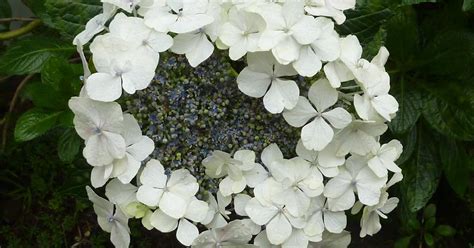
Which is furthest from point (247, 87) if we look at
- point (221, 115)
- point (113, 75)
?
point (113, 75)

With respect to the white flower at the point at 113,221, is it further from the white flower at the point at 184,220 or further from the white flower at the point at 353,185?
the white flower at the point at 353,185

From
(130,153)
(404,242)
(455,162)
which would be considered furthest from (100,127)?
(404,242)

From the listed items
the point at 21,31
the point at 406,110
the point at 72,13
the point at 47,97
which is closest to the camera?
the point at 72,13

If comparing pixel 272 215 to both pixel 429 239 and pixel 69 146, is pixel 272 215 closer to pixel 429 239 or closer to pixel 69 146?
pixel 69 146

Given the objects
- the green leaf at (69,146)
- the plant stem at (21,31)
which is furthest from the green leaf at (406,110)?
the plant stem at (21,31)

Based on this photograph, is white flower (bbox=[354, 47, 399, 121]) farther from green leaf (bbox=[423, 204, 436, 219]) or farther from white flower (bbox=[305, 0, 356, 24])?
green leaf (bbox=[423, 204, 436, 219])

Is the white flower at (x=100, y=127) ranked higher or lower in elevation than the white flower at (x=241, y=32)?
lower
